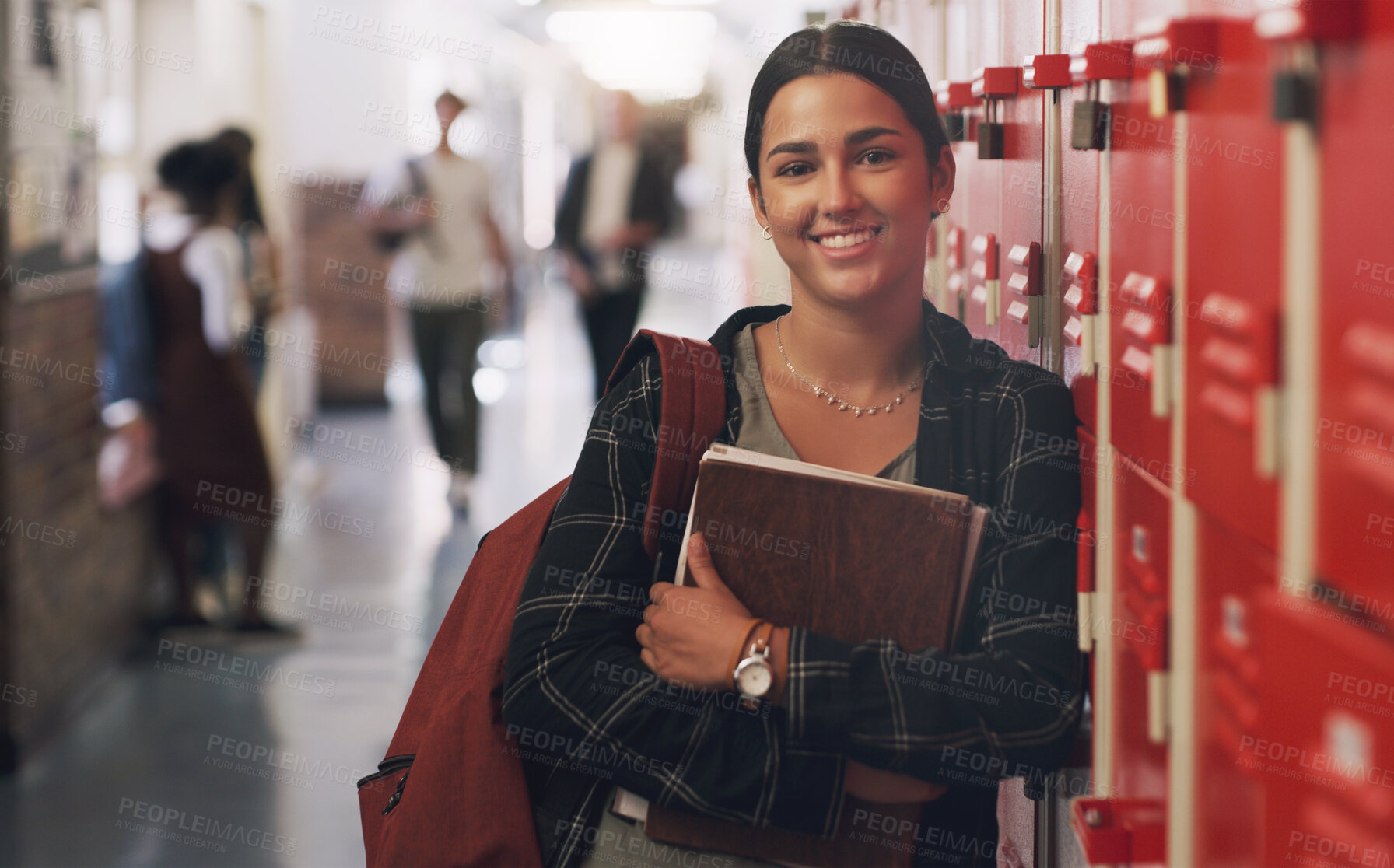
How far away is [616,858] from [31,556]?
277cm

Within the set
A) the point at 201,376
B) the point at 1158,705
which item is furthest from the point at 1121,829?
the point at 201,376

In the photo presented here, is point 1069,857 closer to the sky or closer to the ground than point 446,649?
closer to the ground

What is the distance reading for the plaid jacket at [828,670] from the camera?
115cm

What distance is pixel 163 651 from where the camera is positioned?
14.0 ft

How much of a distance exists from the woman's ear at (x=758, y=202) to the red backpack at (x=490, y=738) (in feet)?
0.46

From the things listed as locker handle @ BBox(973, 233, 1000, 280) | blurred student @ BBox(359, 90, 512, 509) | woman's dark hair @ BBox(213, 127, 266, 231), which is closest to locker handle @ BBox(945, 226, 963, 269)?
locker handle @ BBox(973, 233, 1000, 280)

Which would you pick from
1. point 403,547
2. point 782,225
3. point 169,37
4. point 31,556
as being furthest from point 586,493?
point 169,37

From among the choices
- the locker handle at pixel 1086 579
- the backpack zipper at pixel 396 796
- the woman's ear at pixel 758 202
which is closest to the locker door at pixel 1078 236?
the locker handle at pixel 1086 579

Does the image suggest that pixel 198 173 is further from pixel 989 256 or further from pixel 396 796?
pixel 396 796

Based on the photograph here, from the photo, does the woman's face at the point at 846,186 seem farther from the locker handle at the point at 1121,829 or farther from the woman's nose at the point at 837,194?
the locker handle at the point at 1121,829

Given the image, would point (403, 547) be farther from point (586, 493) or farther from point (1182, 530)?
point (1182, 530)

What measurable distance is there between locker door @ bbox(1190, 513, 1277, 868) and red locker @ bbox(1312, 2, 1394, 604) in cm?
15

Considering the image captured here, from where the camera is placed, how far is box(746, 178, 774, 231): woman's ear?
4.13 ft

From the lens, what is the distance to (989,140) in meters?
1.64
